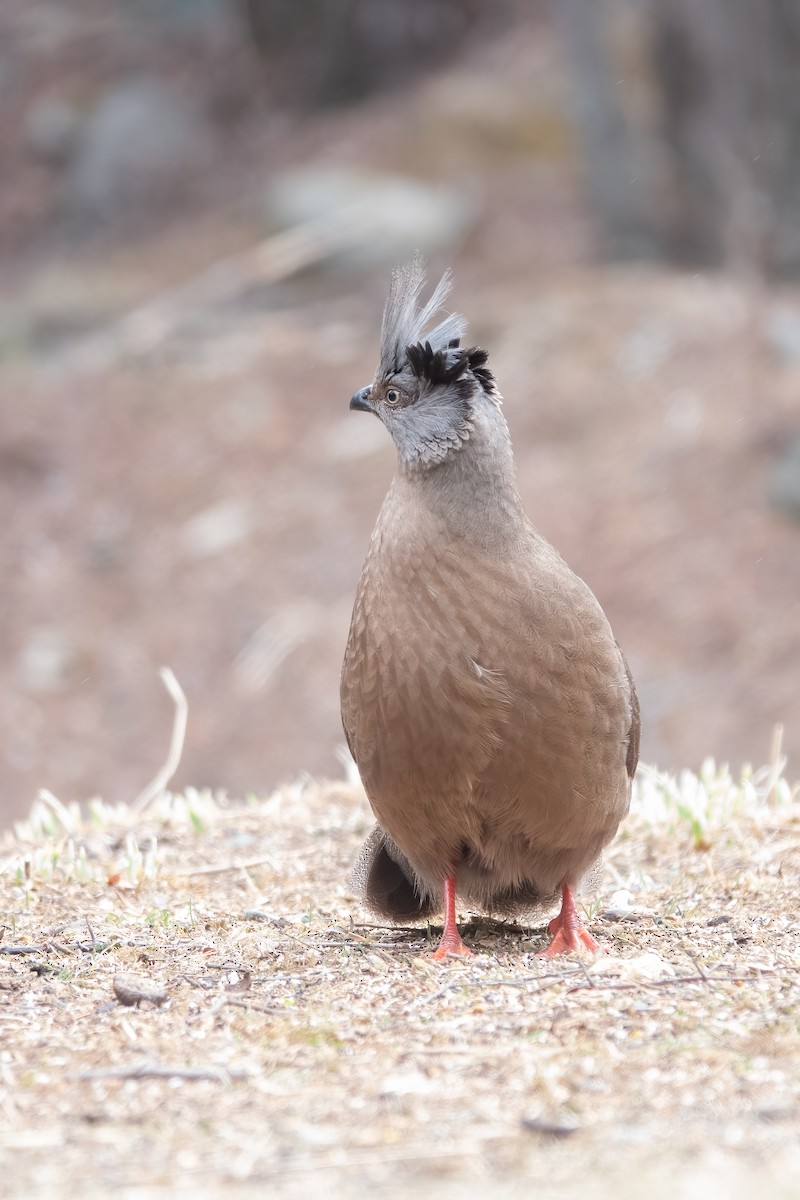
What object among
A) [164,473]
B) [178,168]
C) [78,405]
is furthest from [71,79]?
[164,473]

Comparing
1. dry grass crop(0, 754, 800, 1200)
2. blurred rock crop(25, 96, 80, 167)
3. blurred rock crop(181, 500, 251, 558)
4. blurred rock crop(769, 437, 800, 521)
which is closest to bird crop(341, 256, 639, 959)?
dry grass crop(0, 754, 800, 1200)

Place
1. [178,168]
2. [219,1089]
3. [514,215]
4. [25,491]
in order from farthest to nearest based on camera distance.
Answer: [178,168] → [514,215] → [25,491] → [219,1089]

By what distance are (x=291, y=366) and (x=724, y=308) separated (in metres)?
4.64

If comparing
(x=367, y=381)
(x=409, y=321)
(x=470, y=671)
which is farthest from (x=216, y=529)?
(x=470, y=671)

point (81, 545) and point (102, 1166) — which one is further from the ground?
point (81, 545)

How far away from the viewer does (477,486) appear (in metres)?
4.59

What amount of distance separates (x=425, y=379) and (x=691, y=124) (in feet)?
43.2

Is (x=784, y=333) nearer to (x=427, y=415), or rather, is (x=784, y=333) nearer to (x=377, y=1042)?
(x=427, y=415)

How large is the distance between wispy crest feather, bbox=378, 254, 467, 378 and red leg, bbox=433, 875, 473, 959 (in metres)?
1.54

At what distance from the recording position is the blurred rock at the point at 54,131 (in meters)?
26.4

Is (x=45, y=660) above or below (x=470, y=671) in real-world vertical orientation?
above

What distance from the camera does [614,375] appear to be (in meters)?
15.9

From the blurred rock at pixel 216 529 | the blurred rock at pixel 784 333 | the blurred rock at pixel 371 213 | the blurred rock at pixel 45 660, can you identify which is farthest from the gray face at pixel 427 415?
the blurred rock at pixel 371 213

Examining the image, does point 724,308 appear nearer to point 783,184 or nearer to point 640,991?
point 783,184
